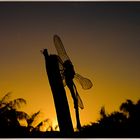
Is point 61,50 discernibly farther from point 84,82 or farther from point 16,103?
point 16,103

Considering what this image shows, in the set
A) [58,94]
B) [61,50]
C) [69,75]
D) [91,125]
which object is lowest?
[91,125]

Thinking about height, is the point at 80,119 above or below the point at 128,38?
below

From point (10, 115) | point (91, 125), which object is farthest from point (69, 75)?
point (10, 115)

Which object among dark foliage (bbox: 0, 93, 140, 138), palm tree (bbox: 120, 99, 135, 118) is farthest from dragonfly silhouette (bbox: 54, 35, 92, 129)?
palm tree (bbox: 120, 99, 135, 118)

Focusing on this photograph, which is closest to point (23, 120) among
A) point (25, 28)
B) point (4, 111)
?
point (4, 111)

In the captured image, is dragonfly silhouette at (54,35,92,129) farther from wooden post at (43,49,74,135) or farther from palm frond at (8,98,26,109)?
palm frond at (8,98,26,109)

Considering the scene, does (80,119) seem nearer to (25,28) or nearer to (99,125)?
(99,125)
